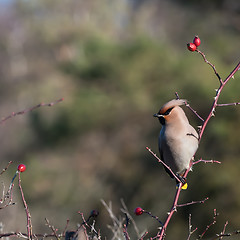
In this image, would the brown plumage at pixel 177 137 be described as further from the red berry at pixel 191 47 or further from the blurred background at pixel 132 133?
the blurred background at pixel 132 133

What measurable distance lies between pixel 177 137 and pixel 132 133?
12.2 metres

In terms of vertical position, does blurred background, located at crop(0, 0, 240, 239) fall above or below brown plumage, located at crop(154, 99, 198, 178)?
below

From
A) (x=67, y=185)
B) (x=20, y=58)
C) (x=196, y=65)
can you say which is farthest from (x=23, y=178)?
(x=20, y=58)

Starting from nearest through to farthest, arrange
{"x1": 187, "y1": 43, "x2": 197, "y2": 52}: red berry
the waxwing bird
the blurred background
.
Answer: {"x1": 187, "y1": 43, "x2": 197, "y2": 52}: red berry → the waxwing bird → the blurred background

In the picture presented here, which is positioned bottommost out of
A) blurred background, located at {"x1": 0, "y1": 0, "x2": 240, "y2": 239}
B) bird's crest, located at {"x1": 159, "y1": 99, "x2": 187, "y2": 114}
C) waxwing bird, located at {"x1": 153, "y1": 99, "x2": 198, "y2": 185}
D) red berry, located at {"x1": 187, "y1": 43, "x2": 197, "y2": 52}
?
blurred background, located at {"x1": 0, "y1": 0, "x2": 240, "y2": 239}

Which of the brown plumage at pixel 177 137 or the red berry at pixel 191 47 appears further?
the brown plumage at pixel 177 137

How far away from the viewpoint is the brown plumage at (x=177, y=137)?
257cm

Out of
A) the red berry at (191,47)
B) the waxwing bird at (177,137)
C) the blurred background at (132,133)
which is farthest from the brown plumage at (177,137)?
the blurred background at (132,133)

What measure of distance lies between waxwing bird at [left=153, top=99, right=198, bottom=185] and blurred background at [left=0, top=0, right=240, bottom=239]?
7.34 metres

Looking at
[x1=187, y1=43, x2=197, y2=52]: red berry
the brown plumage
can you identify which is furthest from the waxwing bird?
[x1=187, y1=43, x2=197, y2=52]: red berry

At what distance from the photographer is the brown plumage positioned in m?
2.57

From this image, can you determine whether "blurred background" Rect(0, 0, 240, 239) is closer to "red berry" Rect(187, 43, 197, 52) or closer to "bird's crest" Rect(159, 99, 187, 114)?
"bird's crest" Rect(159, 99, 187, 114)

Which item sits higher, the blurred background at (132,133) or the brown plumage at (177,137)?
the brown plumage at (177,137)

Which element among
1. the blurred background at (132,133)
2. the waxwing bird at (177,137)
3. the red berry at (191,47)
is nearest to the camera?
the red berry at (191,47)
